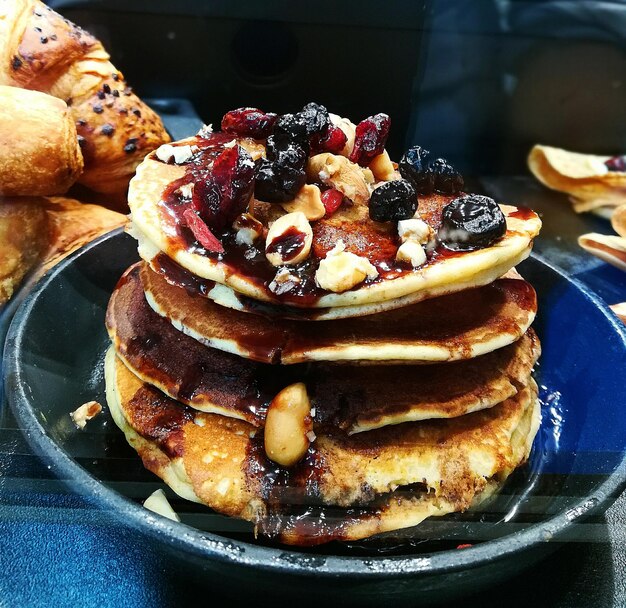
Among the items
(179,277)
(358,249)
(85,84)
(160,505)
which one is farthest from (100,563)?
(85,84)

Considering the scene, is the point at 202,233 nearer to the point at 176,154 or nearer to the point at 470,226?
the point at 176,154

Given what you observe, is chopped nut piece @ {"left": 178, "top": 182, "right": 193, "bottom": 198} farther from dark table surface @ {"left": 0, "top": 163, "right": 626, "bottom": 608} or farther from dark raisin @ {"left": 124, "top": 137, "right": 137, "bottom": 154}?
dark raisin @ {"left": 124, "top": 137, "right": 137, "bottom": 154}

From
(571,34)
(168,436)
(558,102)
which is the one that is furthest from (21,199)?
(558,102)

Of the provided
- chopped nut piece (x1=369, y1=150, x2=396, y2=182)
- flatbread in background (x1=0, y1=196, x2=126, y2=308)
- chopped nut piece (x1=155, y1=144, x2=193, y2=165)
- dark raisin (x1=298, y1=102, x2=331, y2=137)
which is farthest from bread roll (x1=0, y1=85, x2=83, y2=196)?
chopped nut piece (x1=369, y1=150, x2=396, y2=182)

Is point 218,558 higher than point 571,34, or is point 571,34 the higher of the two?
point 571,34

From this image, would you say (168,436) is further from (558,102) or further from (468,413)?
(558,102)

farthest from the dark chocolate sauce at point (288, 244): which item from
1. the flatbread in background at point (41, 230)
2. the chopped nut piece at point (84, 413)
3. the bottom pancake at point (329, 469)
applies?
the flatbread in background at point (41, 230)
